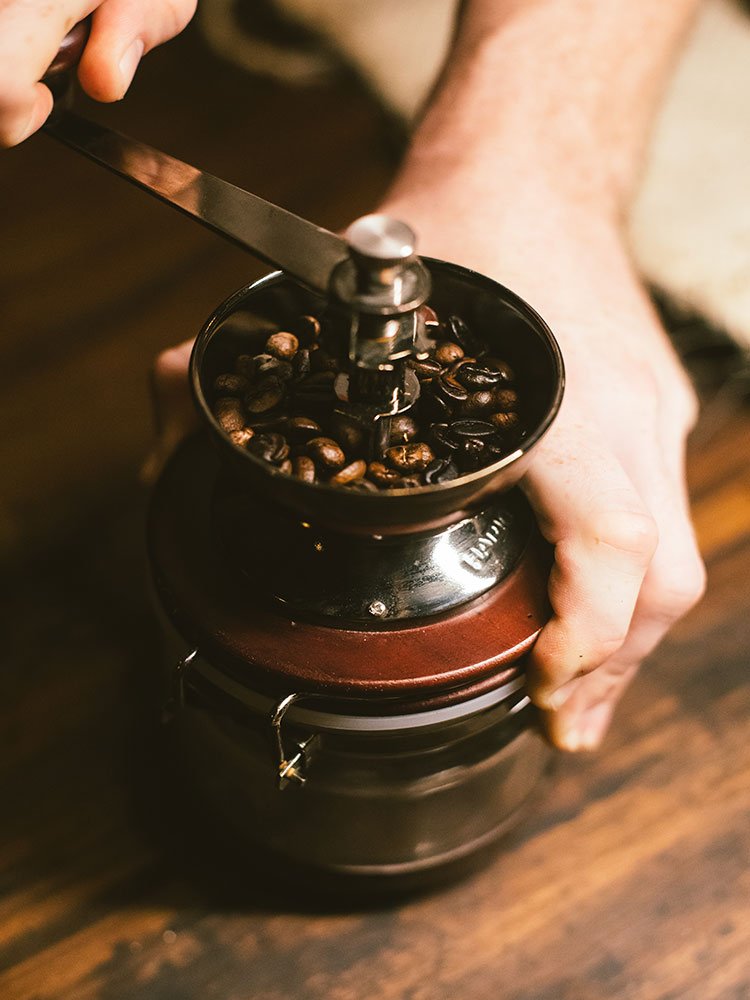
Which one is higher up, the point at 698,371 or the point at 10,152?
the point at 698,371

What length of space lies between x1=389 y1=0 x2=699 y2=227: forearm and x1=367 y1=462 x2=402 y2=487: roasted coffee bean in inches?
17.0

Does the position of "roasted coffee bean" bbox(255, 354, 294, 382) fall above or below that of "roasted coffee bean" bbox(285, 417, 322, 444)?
above

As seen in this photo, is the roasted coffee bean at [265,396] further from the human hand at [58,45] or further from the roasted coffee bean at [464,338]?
the human hand at [58,45]

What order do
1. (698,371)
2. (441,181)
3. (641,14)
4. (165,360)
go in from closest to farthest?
(165,360), (441,181), (641,14), (698,371)

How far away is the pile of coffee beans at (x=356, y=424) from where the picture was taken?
32.1 inches

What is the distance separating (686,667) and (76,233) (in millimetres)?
1309

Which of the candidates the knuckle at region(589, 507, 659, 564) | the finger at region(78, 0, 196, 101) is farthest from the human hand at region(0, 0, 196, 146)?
the knuckle at region(589, 507, 659, 564)

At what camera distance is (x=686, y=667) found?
1.30 metres

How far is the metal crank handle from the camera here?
762mm

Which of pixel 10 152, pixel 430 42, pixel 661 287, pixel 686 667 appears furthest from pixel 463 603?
pixel 10 152

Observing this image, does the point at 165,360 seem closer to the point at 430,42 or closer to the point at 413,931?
the point at 413,931

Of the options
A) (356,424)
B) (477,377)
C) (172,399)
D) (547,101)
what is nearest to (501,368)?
(477,377)

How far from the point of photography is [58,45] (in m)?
0.82

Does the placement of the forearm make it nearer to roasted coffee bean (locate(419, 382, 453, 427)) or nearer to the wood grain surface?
roasted coffee bean (locate(419, 382, 453, 427))
